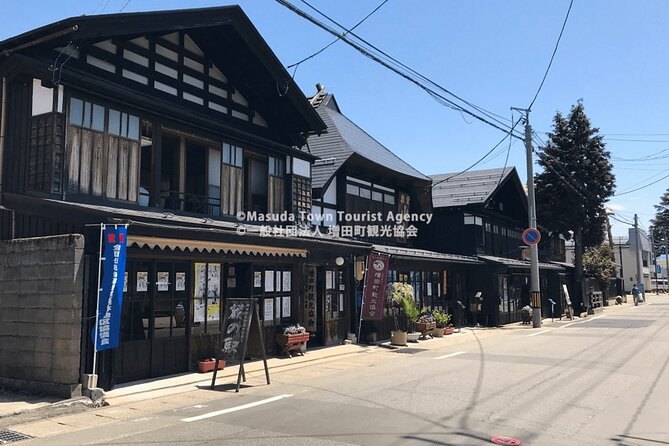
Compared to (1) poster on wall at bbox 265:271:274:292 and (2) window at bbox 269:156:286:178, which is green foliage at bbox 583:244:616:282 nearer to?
(2) window at bbox 269:156:286:178

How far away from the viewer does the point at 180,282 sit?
38.2 ft

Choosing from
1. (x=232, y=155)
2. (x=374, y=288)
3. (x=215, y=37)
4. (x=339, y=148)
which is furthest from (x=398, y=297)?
(x=215, y=37)

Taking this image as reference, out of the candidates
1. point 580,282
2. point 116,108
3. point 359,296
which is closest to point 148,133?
point 116,108

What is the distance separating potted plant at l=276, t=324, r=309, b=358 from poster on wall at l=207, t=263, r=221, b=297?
229cm

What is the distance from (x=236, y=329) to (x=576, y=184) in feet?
106

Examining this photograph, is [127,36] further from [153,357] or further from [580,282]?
[580,282]

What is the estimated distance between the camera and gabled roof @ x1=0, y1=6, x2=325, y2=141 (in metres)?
10.3

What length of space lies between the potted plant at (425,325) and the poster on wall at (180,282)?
33.7 feet

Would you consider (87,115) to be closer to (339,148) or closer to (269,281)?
(269,281)

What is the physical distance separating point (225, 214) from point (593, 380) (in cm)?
938

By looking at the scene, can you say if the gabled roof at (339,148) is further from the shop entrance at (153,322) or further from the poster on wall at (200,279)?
the shop entrance at (153,322)

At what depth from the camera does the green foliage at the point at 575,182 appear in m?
36.6

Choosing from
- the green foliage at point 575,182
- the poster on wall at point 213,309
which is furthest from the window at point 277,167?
the green foliage at point 575,182

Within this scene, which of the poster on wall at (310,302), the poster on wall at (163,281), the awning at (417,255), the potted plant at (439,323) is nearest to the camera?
the poster on wall at (163,281)
